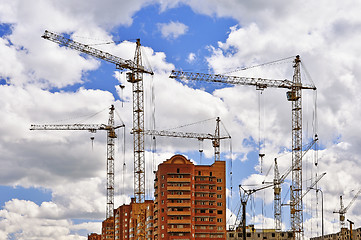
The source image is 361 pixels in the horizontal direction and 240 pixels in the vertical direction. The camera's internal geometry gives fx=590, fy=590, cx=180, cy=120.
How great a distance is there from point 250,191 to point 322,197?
51156mm

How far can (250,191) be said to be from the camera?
9775 centimetres

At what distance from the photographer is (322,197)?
143000 mm

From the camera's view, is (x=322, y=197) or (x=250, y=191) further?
(x=322, y=197)
